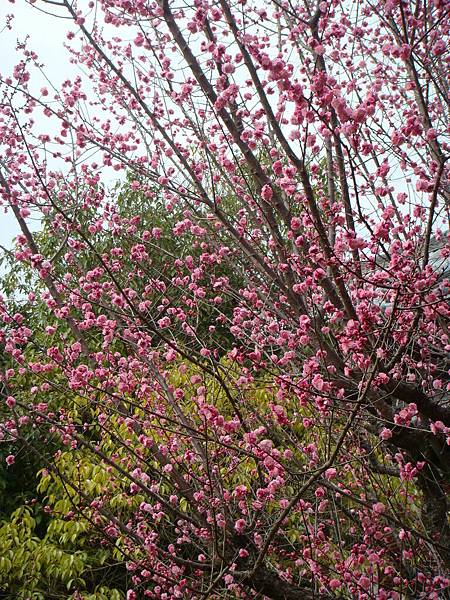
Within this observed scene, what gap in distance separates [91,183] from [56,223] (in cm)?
39

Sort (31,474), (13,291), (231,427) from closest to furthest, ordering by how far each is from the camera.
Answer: (231,427), (31,474), (13,291)

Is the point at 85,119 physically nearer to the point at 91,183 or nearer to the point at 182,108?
the point at 91,183

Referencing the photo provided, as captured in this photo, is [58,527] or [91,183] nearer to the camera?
[91,183]

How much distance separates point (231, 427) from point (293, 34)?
2.32 m

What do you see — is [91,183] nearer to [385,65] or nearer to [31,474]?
[385,65]

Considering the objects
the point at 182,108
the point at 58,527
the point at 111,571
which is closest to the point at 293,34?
the point at 182,108

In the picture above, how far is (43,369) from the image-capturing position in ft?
11.0

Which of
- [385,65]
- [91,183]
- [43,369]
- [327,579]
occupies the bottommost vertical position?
[327,579]

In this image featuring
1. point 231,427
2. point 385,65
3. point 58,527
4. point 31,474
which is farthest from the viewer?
point 31,474

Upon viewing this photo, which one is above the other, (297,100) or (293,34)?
(293,34)

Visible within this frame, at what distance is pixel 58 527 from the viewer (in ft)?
16.7

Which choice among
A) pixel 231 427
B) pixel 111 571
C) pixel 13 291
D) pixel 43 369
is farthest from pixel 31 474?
pixel 231 427

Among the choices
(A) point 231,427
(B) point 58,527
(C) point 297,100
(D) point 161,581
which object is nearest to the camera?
(C) point 297,100

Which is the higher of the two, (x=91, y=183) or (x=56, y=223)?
(x=91, y=183)
